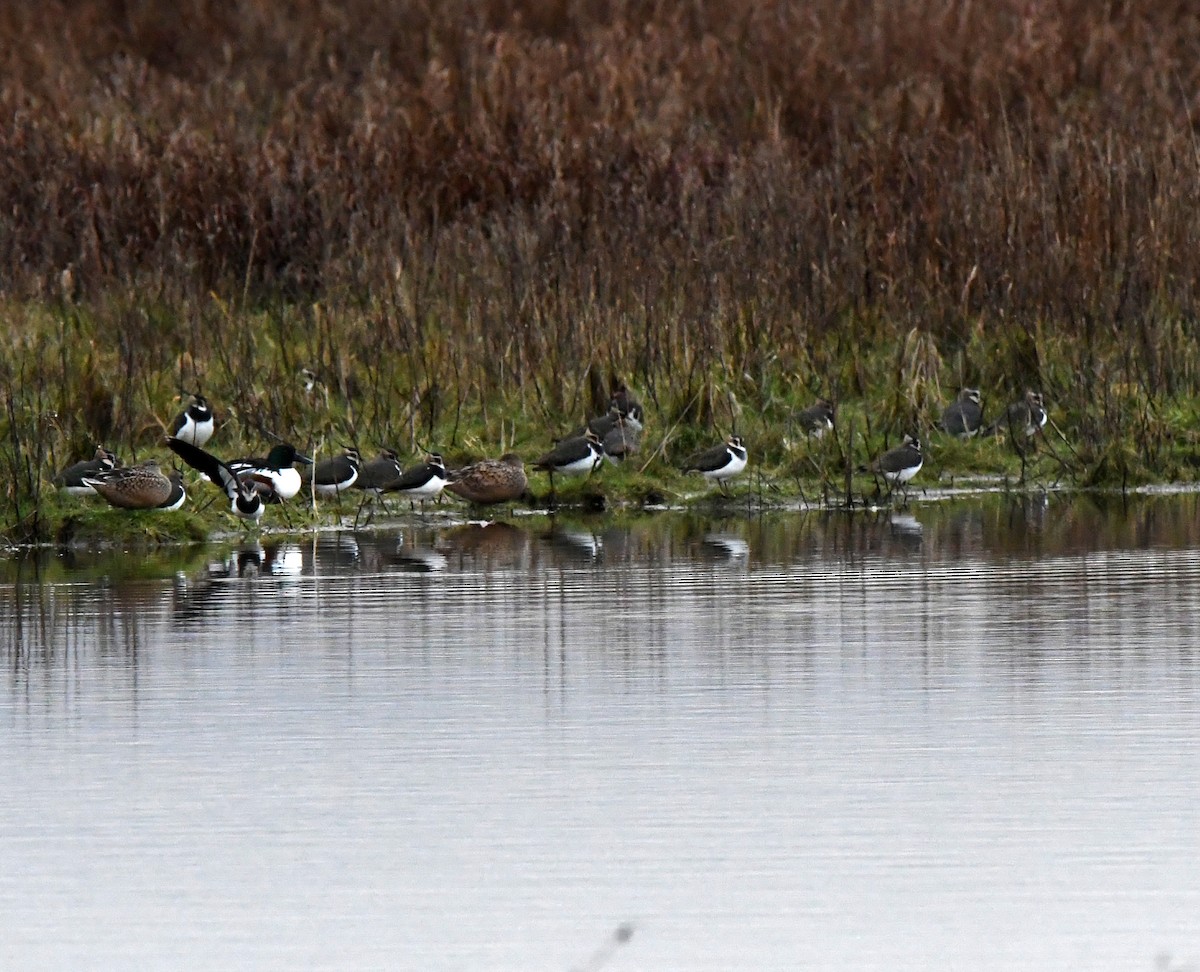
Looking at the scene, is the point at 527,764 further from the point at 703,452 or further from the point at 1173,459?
the point at 1173,459

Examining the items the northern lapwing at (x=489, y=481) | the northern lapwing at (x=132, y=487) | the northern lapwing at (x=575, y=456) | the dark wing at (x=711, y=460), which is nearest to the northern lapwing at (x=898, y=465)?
the dark wing at (x=711, y=460)

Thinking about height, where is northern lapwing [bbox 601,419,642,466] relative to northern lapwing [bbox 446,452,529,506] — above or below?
above

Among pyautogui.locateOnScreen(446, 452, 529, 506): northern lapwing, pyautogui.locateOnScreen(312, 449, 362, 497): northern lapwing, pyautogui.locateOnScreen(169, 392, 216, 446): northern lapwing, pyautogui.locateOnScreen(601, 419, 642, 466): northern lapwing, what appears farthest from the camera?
pyautogui.locateOnScreen(601, 419, 642, 466): northern lapwing

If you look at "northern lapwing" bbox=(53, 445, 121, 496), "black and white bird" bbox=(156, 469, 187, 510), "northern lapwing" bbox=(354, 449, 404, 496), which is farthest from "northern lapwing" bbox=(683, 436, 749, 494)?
"northern lapwing" bbox=(53, 445, 121, 496)

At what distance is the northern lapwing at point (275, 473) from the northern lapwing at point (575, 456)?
1.51 meters

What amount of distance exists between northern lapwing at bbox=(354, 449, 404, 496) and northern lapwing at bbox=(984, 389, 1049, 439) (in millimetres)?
3747

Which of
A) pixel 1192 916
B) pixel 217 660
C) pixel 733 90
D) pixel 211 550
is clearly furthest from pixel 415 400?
pixel 1192 916

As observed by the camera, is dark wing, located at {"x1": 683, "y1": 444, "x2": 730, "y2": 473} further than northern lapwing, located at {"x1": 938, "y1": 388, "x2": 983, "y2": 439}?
No

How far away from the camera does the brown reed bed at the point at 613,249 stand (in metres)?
15.7

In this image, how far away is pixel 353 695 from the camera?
7.98m

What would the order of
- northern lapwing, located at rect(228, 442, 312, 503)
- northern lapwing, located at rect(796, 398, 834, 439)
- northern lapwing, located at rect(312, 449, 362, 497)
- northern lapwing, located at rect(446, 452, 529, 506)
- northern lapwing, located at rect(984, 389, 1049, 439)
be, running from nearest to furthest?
northern lapwing, located at rect(228, 442, 312, 503) < northern lapwing, located at rect(312, 449, 362, 497) < northern lapwing, located at rect(446, 452, 529, 506) < northern lapwing, located at rect(796, 398, 834, 439) < northern lapwing, located at rect(984, 389, 1049, 439)

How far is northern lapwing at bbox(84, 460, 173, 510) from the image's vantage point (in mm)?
13047

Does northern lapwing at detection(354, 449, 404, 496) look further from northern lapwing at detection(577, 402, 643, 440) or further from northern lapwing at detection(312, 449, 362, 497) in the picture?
northern lapwing at detection(577, 402, 643, 440)

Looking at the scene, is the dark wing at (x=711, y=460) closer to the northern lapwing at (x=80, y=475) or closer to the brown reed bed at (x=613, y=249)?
the brown reed bed at (x=613, y=249)
